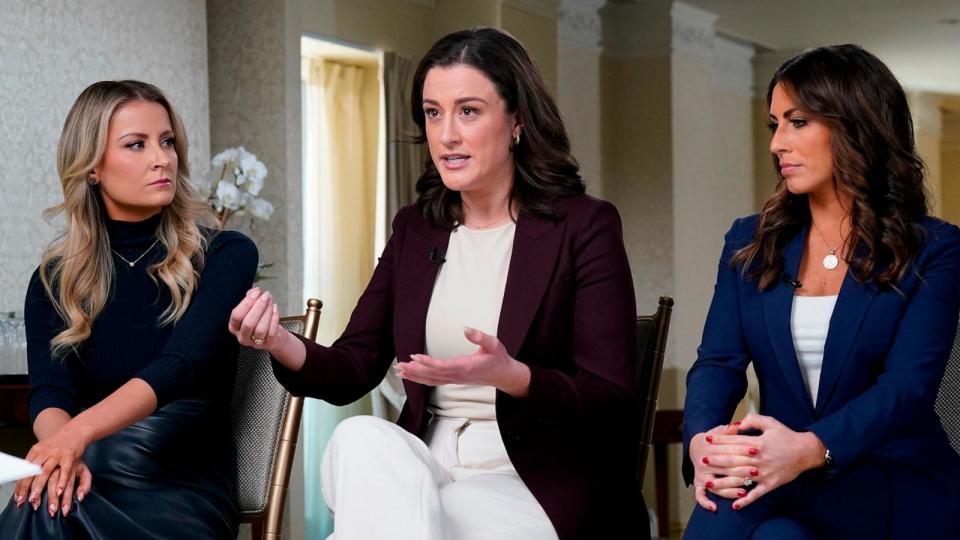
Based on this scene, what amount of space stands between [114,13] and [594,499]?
10.8 ft

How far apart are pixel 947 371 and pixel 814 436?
443 millimetres

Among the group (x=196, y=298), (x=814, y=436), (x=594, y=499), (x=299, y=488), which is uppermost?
(x=196, y=298)

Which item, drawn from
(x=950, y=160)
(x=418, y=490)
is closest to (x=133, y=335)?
(x=418, y=490)

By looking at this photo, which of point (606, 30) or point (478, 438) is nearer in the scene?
point (478, 438)

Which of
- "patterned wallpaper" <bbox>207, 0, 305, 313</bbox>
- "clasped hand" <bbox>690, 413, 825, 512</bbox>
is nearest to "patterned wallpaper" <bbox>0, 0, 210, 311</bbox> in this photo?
"patterned wallpaper" <bbox>207, 0, 305, 313</bbox>

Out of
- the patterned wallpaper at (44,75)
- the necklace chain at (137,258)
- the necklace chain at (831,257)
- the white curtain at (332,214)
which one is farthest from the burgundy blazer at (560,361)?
the white curtain at (332,214)

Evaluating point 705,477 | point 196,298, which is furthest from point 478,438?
point 196,298

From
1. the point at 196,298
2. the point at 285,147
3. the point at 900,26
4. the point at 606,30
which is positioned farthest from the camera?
the point at 900,26

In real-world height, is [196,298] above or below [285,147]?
below

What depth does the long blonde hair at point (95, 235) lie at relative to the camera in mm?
2613

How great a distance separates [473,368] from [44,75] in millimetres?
2995

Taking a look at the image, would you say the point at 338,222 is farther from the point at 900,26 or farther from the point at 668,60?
the point at 900,26

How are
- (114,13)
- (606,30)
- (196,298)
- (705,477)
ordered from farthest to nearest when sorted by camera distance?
(606,30), (114,13), (196,298), (705,477)

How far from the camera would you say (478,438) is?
2172 mm
